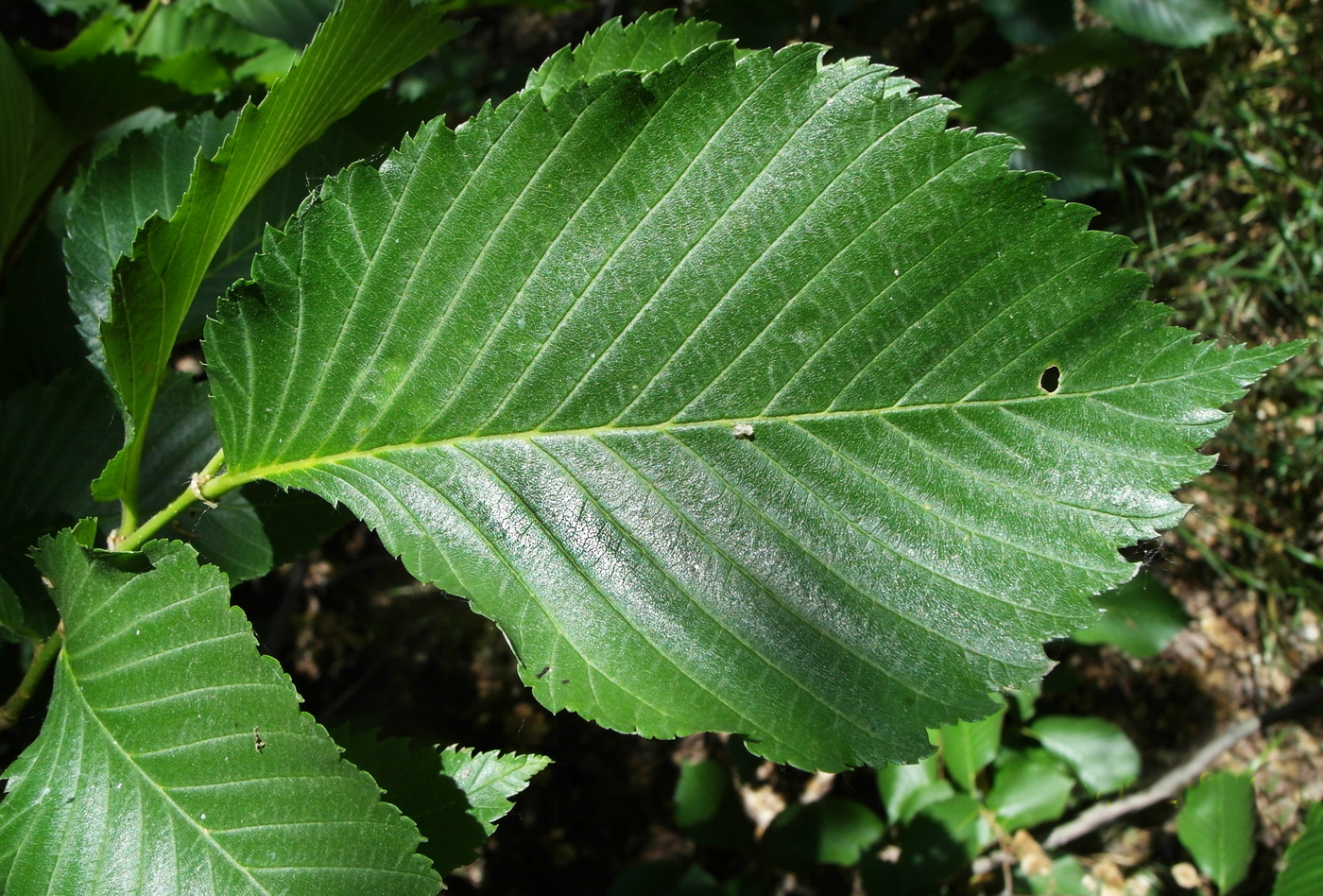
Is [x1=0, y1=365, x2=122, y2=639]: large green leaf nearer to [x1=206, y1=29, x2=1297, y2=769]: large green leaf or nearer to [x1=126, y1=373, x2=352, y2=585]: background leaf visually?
[x1=126, y1=373, x2=352, y2=585]: background leaf

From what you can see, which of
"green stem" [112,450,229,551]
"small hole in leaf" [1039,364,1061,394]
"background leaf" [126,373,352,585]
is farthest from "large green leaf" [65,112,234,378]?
"small hole in leaf" [1039,364,1061,394]

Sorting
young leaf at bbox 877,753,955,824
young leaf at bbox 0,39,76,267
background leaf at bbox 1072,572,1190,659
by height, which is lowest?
young leaf at bbox 877,753,955,824

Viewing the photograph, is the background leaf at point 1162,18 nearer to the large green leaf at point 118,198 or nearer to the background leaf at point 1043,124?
the background leaf at point 1043,124

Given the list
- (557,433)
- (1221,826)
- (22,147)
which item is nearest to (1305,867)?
(1221,826)

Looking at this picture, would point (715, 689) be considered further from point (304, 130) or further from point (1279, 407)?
point (1279, 407)

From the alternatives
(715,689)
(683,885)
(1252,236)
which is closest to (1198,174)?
(1252,236)

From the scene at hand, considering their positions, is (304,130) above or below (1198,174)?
above
